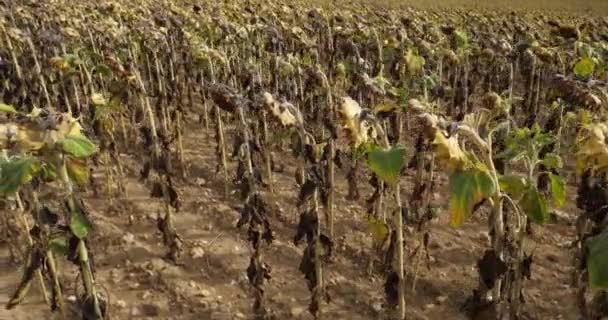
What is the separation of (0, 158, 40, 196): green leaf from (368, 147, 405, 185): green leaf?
1337 millimetres

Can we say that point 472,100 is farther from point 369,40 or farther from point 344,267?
point 344,267

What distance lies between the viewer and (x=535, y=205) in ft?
8.29

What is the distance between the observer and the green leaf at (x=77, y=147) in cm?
230

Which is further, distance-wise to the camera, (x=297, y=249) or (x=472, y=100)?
(x=472, y=100)

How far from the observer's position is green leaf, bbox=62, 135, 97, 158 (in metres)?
2.30

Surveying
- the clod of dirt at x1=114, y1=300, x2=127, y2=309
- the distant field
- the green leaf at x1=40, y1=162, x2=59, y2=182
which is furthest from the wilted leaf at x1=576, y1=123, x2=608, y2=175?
the distant field

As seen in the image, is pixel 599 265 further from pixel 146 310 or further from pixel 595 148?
pixel 146 310

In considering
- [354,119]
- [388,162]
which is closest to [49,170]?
[354,119]

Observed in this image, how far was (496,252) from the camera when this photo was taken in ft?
9.16

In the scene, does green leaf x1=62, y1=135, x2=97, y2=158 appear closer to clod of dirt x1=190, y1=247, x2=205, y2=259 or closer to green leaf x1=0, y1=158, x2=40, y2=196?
green leaf x1=0, y1=158, x2=40, y2=196

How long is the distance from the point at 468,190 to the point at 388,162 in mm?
370

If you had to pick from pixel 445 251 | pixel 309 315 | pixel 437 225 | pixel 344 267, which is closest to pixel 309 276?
pixel 309 315

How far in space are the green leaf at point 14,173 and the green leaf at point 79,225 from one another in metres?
0.34

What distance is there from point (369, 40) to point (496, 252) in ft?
21.9
